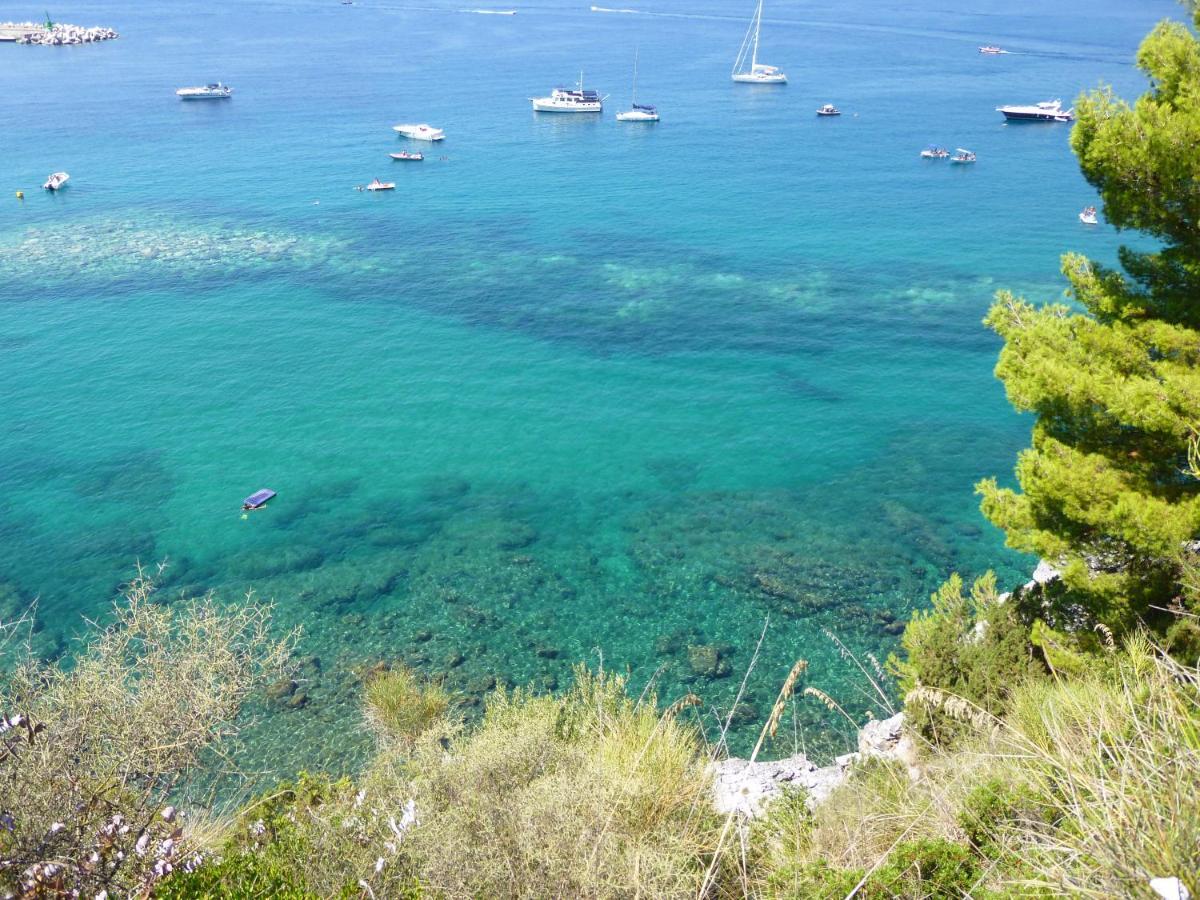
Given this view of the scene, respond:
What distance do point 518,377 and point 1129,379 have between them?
3451 cm

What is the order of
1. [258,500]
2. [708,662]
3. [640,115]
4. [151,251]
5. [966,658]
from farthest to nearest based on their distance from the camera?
1. [640,115]
2. [151,251]
3. [258,500]
4. [708,662]
5. [966,658]

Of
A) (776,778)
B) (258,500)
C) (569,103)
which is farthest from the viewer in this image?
(569,103)

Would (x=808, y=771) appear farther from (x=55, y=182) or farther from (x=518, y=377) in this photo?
(x=55, y=182)

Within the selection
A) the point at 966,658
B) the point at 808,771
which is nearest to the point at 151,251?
the point at 808,771

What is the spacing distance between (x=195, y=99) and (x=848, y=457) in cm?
9757

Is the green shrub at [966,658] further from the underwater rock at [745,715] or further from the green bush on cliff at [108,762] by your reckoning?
the green bush on cliff at [108,762]

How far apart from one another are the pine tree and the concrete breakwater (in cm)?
17174

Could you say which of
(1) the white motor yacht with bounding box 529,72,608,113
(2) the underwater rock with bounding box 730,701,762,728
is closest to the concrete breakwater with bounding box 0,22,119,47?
(1) the white motor yacht with bounding box 529,72,608,113

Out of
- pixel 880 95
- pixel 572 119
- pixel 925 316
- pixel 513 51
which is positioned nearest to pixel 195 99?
pixel 572 119

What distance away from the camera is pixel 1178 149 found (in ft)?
42.6

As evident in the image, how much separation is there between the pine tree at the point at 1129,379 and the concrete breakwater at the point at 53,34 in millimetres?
171745

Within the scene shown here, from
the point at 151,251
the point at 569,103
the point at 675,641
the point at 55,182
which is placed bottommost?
the point at 675,641

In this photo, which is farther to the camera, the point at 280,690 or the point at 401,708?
the point at 280,690

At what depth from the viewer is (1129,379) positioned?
13.6 meters
